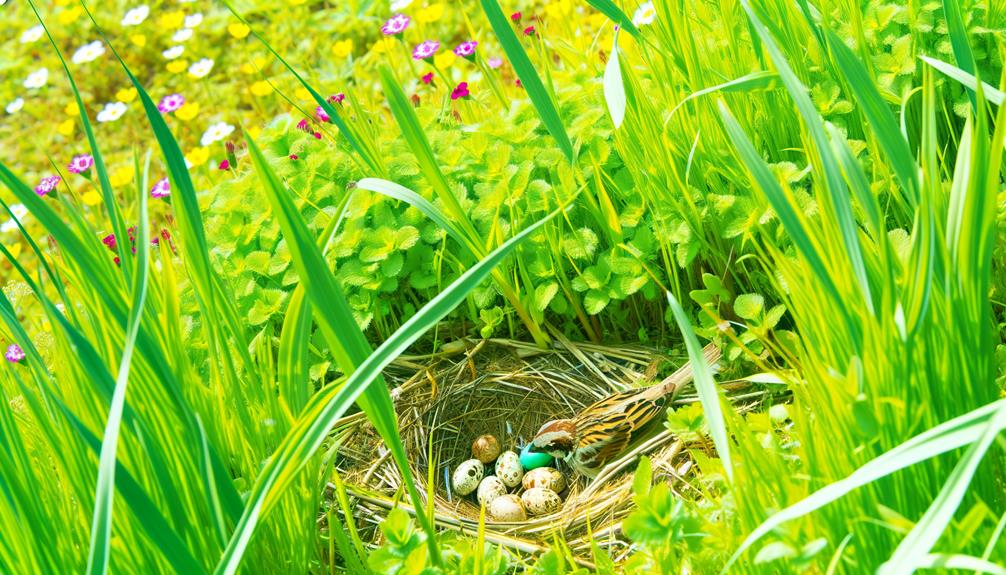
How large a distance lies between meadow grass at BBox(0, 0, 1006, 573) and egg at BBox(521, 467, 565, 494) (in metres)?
0.25

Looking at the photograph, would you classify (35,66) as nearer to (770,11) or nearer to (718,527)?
(770,11)

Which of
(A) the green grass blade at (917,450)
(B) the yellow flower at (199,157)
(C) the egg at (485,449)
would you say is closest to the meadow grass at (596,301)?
(A) the green grass blade at (917,450)

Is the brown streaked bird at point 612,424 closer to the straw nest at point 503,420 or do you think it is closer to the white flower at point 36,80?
the straw nest at point 503,420

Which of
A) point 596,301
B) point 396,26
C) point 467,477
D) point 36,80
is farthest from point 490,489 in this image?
point 36,80

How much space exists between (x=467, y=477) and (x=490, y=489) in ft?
0.18

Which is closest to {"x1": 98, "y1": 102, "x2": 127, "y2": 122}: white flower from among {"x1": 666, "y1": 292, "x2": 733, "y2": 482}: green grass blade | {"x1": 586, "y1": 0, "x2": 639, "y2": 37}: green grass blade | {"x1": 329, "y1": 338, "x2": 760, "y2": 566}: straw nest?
{"x1": 329, "y1": 338, "x2": 760, "y2": 566}: straw nest

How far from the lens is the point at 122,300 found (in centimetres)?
121

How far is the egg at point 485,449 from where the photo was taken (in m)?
1.86

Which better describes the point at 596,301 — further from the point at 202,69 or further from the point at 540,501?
the point at 202,69

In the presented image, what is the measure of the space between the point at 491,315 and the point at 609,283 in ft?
0.77

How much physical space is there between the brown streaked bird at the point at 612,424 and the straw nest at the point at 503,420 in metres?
0.02

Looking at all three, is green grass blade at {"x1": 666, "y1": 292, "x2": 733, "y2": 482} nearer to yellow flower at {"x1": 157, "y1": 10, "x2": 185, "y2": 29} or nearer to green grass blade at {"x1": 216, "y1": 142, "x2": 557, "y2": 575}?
green grass blade at {"x1": 216, "y1": 142, "x2": 557, "y2": 575}

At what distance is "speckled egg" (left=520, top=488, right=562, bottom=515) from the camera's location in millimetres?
1695

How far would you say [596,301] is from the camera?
1.75 m
